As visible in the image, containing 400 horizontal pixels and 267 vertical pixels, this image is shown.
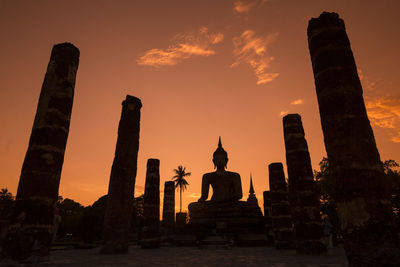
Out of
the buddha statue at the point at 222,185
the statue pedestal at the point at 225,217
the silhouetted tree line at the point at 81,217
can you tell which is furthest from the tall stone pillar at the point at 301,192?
Result: the silhouetted tree line at the point at 81,217

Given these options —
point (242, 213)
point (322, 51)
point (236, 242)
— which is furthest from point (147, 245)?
point (322, 51)

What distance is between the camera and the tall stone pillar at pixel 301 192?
9.40m

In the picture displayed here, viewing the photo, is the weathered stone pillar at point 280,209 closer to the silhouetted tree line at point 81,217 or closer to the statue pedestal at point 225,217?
the statue pedestal at point 225,217

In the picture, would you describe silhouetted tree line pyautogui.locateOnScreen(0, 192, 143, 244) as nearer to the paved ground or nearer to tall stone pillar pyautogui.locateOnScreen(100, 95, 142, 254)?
tall stone pillar pyautogui.locateOnScreen(100, 95, 142, 254)

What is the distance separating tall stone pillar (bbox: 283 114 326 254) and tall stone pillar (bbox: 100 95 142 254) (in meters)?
6.19

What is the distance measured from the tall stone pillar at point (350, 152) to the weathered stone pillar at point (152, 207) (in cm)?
1095

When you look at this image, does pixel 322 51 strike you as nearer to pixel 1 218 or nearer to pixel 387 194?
pixel 387 194

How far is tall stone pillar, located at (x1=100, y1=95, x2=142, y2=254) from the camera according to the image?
9.82 meters

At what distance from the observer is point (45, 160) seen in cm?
711

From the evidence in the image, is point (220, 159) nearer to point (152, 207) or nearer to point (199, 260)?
point (152, 207)

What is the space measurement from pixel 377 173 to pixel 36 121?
826 cm

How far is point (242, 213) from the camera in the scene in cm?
1678

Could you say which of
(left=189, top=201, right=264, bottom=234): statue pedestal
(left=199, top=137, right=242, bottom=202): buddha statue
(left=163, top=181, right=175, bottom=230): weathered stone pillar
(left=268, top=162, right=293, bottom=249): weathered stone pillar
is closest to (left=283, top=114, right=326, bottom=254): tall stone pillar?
(left=268, top=162, right=293, bottom=249): weathered stone pillar

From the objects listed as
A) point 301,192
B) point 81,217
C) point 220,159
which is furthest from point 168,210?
point 301,192
